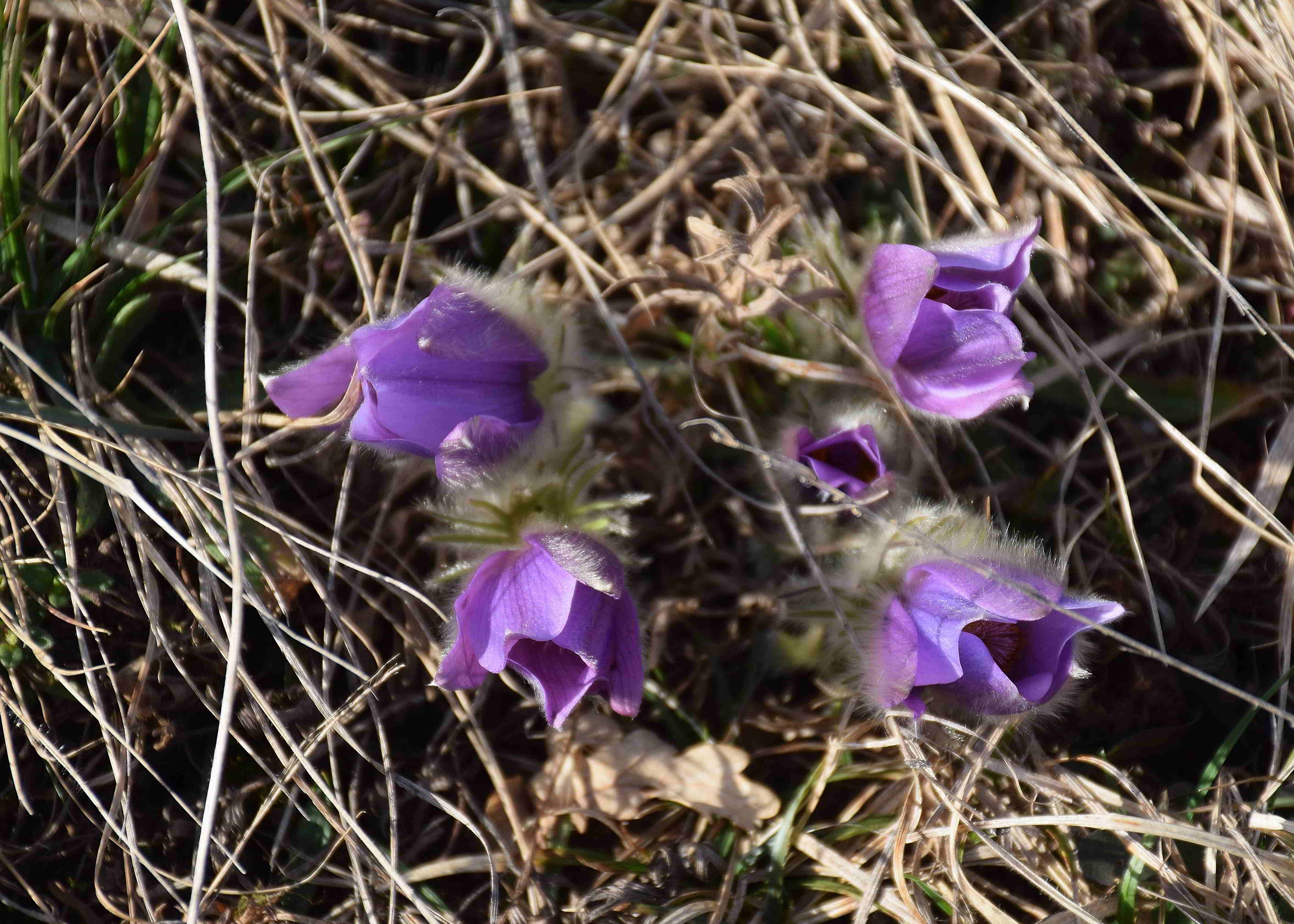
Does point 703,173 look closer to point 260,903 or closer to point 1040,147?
point 1040,147

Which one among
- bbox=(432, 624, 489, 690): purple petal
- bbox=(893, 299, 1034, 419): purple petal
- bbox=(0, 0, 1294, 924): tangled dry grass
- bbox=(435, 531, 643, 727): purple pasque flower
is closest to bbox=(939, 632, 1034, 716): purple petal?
bbox=(0, 0, 1294, 924): tangled dry grass

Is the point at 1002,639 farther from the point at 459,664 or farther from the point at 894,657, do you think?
the point at 459,664

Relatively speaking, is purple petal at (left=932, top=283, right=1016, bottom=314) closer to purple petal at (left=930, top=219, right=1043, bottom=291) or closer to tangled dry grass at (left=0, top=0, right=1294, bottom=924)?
purple petal at (left=930, top=219, right=1043, bottom=291)

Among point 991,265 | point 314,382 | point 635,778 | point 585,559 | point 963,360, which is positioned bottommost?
point 635,778

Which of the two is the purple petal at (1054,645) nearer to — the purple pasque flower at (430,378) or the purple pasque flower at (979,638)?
the purple pasque flower at (979,638)

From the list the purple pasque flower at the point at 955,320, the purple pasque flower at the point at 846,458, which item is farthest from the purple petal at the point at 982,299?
the purple pasque flower at the point at 846,458

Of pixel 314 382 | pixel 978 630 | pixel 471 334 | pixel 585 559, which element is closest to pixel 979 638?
pixel 978 630
